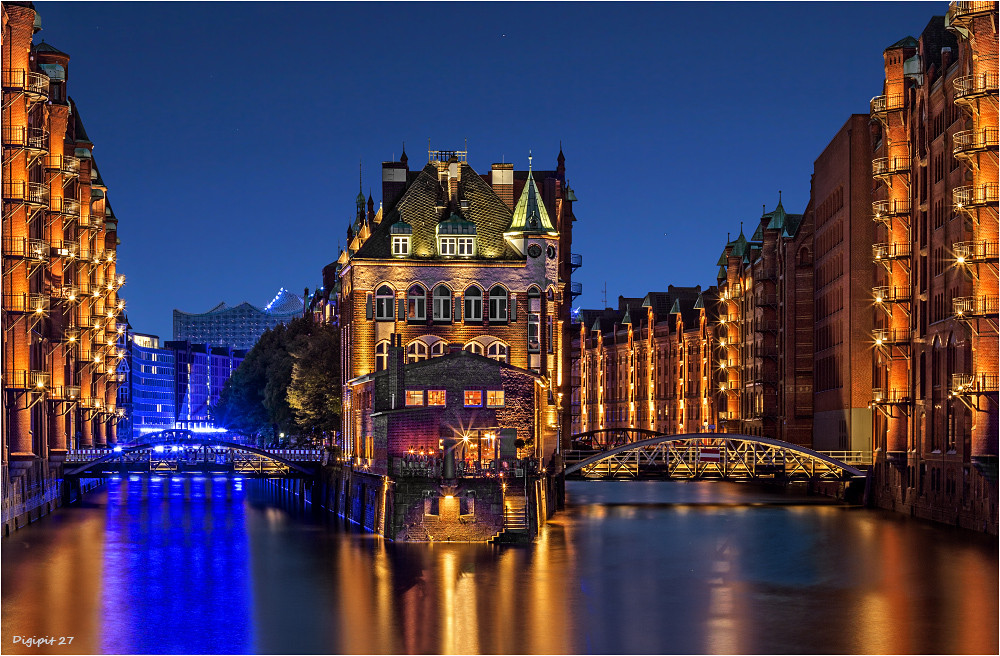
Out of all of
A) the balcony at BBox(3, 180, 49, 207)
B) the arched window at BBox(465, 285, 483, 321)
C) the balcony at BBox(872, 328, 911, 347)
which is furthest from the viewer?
the arched window at BBox(465, 285, 483, 321)

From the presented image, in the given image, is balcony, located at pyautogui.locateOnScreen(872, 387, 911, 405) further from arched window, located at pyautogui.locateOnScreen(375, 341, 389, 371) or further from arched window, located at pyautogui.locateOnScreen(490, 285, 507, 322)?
arched window, located at pyautogui.locateOnScreen(375, 341, 389, 371)

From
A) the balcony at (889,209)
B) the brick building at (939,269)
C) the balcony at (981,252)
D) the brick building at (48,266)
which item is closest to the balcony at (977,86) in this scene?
the brick building at (939,269)

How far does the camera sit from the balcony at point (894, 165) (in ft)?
286

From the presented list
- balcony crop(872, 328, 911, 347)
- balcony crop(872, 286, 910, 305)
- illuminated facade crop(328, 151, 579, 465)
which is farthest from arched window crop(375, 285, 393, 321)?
balcony crop(872, 328, 911, 347)

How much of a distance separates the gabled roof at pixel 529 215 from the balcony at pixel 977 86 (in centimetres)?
3107

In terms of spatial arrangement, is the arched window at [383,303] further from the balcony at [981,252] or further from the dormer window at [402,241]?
the balcony at [981,252]

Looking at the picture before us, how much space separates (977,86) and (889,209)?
19.2 m

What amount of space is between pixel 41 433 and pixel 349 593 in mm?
38081

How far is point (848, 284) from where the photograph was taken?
338ft

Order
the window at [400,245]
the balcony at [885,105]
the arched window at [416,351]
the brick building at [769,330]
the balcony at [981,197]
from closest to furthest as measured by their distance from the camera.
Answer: the balcony at [981,197], the balcony at [885,105], the arched window at [416,351], the window at [400,245], the brick building at [769,330]

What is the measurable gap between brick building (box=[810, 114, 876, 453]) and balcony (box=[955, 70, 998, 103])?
2935cm

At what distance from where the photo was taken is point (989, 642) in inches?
1813

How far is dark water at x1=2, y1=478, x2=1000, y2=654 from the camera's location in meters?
46.3

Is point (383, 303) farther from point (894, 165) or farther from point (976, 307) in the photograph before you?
point (976, 307)
